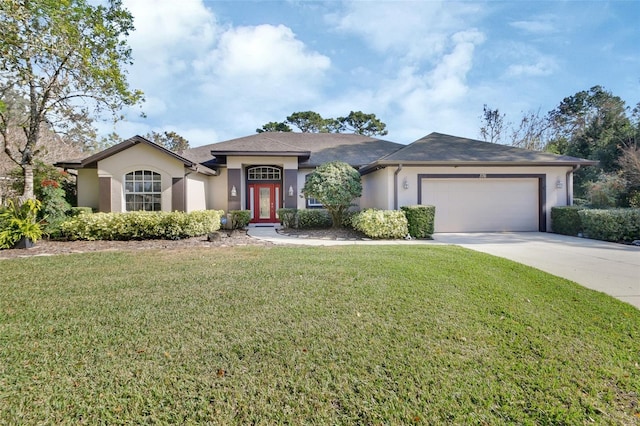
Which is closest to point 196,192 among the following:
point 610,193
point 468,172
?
Answer: point 468,172

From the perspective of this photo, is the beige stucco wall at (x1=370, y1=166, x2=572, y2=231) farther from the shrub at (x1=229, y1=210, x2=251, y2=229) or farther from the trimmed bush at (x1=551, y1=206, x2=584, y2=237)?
the shrub at (x1=229, y1=210, x2=251, y2=229)

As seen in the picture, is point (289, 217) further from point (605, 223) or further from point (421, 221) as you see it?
point (605, 223)

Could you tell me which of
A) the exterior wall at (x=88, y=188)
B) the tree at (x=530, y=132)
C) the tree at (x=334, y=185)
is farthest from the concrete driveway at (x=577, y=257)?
the tree at (x=530, y=132)

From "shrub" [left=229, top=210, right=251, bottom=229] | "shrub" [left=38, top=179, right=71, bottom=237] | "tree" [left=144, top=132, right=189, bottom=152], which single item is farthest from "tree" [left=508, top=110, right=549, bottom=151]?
"tree" [left=144, top=132, right=189, bottom=152]

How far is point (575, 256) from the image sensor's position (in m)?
7.24

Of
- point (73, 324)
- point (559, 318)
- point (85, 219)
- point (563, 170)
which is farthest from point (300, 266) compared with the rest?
point (563, 170)

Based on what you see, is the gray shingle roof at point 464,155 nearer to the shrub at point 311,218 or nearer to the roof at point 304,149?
the shrub at point 311,218

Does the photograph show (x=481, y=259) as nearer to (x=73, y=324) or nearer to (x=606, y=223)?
(x=606, y=223)

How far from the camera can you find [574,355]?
2.92 m

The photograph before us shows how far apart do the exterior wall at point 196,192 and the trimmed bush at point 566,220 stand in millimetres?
15172

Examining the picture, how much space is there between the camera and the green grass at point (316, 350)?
221cm

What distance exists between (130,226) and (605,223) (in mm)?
15981

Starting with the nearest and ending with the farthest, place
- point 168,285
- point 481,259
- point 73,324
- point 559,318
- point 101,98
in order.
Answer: point 73,324, point 559,318, point 168,285, point 481,259, point 101,98

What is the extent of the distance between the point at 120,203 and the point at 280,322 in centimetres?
1183
